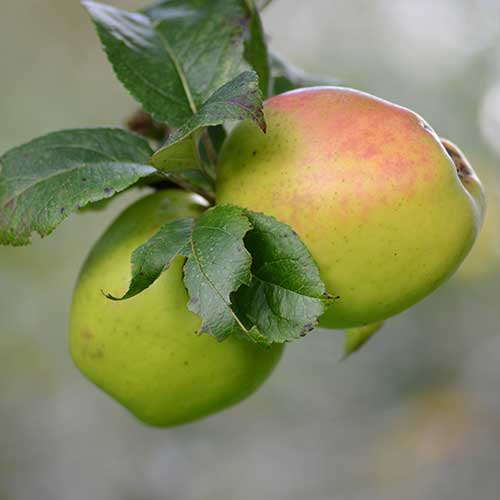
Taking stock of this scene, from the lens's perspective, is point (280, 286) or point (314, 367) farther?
point (314, 367)

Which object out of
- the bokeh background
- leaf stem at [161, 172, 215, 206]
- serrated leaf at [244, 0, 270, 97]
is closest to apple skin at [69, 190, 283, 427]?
leaf stem at [161, 172, 215, 206]

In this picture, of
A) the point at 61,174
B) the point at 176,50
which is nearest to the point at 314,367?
the point at 176,50

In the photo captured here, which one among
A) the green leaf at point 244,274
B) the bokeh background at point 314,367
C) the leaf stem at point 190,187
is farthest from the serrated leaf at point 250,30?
the bokeh background at point 314,367

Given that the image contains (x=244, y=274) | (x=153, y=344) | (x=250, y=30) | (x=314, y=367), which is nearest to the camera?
(x=244, y=274)

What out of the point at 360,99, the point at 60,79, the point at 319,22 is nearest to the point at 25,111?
the point at 60,79

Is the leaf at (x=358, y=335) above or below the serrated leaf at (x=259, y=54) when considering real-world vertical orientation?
below

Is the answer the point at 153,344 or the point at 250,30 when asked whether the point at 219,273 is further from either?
the point at 250,30

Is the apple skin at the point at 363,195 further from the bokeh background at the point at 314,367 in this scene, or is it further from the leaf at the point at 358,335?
the bokeh background at the point at 314,367
